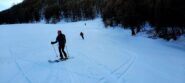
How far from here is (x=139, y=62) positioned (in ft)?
39.5

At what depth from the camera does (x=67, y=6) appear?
114375mm

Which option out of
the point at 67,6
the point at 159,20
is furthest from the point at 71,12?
the point at 159,20

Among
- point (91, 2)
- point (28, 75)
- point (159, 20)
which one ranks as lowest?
point (28, 75)

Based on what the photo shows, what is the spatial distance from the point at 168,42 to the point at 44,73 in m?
12.4

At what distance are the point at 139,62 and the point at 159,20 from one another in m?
8.70

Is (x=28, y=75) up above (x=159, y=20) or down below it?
→ below

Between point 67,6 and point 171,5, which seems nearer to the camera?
point 171,5

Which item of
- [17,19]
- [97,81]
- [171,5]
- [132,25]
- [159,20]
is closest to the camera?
[97,81]

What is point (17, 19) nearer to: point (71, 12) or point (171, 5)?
point (71, 12)

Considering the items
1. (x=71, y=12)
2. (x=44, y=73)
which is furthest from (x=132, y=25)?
(x=71, y=12)

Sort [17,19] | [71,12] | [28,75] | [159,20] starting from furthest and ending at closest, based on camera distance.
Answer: [17,19] → [71,12] → [159,20] → [28,75]

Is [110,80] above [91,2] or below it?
Result: below

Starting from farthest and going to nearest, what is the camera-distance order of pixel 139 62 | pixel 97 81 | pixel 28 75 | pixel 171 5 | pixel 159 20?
pixel 159 20 < pixel 171 5 < pixel 139 62 < pixel 28 75 < pixel 97 81

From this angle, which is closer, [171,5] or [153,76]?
[153,76]
